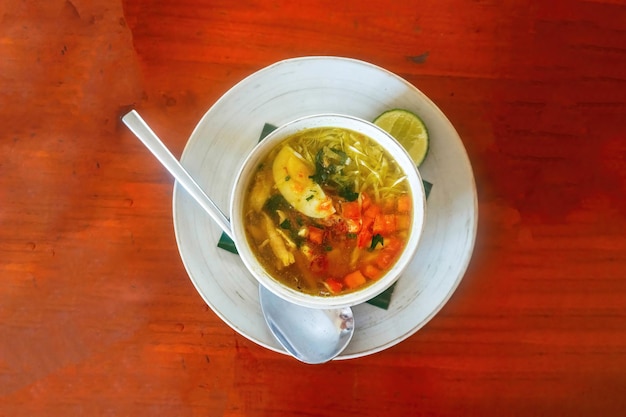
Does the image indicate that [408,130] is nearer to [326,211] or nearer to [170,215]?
[326,211]

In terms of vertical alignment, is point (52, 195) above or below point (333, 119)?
below

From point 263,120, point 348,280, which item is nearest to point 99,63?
point 263,120

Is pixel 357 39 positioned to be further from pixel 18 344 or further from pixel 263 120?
pixel 18 344

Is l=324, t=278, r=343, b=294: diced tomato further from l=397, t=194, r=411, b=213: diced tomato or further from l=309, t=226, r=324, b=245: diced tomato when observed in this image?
l=397, t=194, r=411, b=213: diced tomato

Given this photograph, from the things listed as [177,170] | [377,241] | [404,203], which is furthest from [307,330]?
[177,170]

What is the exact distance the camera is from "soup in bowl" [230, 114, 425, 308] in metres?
1.39

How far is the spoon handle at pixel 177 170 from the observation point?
1379 millimetres

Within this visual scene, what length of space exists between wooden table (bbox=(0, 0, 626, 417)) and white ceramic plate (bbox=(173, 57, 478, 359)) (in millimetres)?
159

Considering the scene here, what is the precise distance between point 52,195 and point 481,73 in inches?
48.9

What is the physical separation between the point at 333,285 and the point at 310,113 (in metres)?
0.44

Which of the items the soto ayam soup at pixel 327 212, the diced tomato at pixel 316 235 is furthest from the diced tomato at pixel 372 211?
the diced tomato at pixel 316 235

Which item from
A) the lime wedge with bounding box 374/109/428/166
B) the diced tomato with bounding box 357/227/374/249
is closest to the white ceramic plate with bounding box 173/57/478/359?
the lime wedge with bounding box 374/109/428/166

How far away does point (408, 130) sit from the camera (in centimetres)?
141

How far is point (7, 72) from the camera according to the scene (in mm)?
1604
